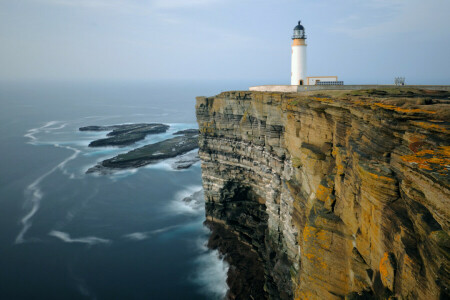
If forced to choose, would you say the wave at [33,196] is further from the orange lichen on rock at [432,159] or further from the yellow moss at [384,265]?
the orange lichen on rock at [432,159]

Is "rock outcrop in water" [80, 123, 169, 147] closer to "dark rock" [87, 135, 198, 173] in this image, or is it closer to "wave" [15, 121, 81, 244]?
"wave" [15, 121, 81, 244]

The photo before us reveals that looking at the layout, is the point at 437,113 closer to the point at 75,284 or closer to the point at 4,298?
the point at 75,284

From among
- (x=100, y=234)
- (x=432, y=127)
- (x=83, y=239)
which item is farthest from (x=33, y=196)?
(x=432, y=127)

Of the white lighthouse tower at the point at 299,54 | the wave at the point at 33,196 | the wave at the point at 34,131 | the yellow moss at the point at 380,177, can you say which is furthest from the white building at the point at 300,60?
the wave at the point at 34,131

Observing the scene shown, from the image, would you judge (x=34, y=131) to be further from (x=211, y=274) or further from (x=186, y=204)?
(x=211, y=274)

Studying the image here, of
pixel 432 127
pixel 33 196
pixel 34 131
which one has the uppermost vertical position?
pixel 432 127

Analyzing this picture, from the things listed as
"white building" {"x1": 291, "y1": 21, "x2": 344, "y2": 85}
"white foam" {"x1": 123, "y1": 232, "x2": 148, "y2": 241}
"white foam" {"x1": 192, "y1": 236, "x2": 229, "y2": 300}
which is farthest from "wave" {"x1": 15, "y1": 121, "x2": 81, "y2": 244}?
"white building" {"x1": 291, "y1": 21, "x2": 344, "y2": 85}
